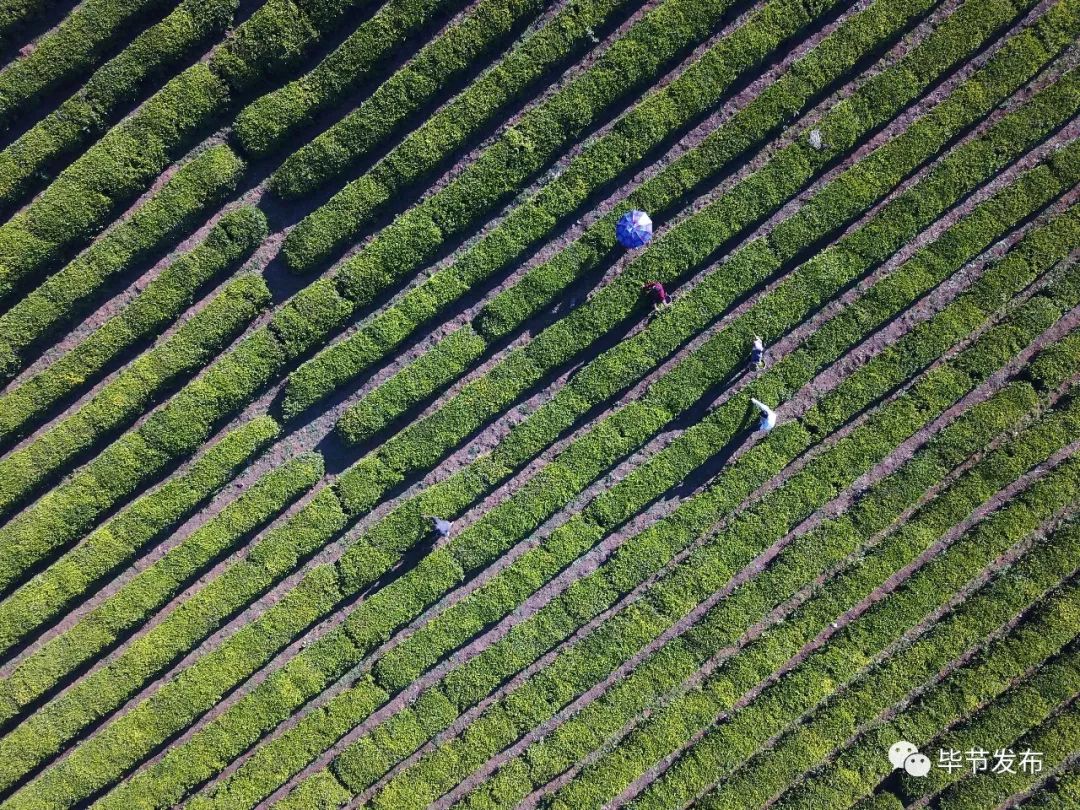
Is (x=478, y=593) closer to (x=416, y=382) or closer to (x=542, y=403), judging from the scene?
(x=542, y=403)

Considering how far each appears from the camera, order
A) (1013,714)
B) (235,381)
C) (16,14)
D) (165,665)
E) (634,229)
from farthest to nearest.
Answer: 1. (165,665)
2. (235,381)
3. (1013,714)
4. (16,14)
5. (634,229)

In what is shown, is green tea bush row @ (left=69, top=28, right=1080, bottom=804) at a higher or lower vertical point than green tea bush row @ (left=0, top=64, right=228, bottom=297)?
lower

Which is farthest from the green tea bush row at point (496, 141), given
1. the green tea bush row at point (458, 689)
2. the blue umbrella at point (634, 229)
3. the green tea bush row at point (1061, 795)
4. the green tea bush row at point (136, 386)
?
the green tea bush row at point (1061, 795)

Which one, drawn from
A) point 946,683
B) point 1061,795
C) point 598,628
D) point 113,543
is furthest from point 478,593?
point 1061,795

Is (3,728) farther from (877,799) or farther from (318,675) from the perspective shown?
(877,799)

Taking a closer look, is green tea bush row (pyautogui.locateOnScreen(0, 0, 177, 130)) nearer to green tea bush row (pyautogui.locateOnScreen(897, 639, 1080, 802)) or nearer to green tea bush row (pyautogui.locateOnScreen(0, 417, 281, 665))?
green tea bush row (pyautogui.locateOnScreen(0, 417, 281, 665))

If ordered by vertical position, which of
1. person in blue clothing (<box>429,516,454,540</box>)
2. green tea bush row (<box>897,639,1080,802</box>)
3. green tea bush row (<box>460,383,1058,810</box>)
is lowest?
green tea bush row (<box>897,639,1080,802</box>)

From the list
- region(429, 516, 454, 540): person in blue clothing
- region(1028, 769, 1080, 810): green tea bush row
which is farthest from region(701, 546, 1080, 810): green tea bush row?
region(429, 516, 454, 540): person in blue clothing
